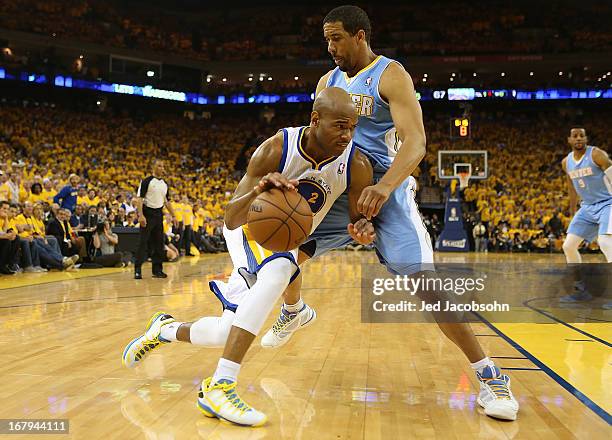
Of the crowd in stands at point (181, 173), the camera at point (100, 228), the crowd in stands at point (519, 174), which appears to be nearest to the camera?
the crowd in stands at point (181, 173)

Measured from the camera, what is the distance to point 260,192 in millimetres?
2541

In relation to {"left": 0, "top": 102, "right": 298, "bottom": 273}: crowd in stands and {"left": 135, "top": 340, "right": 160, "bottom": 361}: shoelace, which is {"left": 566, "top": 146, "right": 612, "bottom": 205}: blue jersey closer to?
{"left": 135, "top": 340, "right": 160, "bottom": 361}: shoelace

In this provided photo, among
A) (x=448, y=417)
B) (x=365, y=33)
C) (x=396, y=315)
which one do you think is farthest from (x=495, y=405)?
(x=396, y=315)

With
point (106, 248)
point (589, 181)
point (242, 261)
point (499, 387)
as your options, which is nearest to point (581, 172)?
point (589, 181)

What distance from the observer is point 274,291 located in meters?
2.66

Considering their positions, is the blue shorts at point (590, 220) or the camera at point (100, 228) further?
the camera at point (100, 228)

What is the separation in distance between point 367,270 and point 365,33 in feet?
26.8

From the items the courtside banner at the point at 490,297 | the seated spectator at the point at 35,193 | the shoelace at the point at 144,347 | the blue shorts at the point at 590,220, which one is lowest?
the courtside banner at the point at 490,297

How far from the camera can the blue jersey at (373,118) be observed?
10.5ft

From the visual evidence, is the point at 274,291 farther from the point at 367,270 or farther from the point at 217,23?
the point at 217,23

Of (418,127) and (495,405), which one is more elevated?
(418,127)

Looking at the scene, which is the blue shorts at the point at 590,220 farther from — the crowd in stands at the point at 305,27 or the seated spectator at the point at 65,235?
the crowd in stands at the point at 305,27

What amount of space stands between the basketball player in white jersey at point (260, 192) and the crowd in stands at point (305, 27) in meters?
24.7

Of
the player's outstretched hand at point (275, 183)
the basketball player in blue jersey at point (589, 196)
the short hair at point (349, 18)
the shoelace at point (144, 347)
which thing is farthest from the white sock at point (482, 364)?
the basketball player in blue jersey at point (589, 196)
